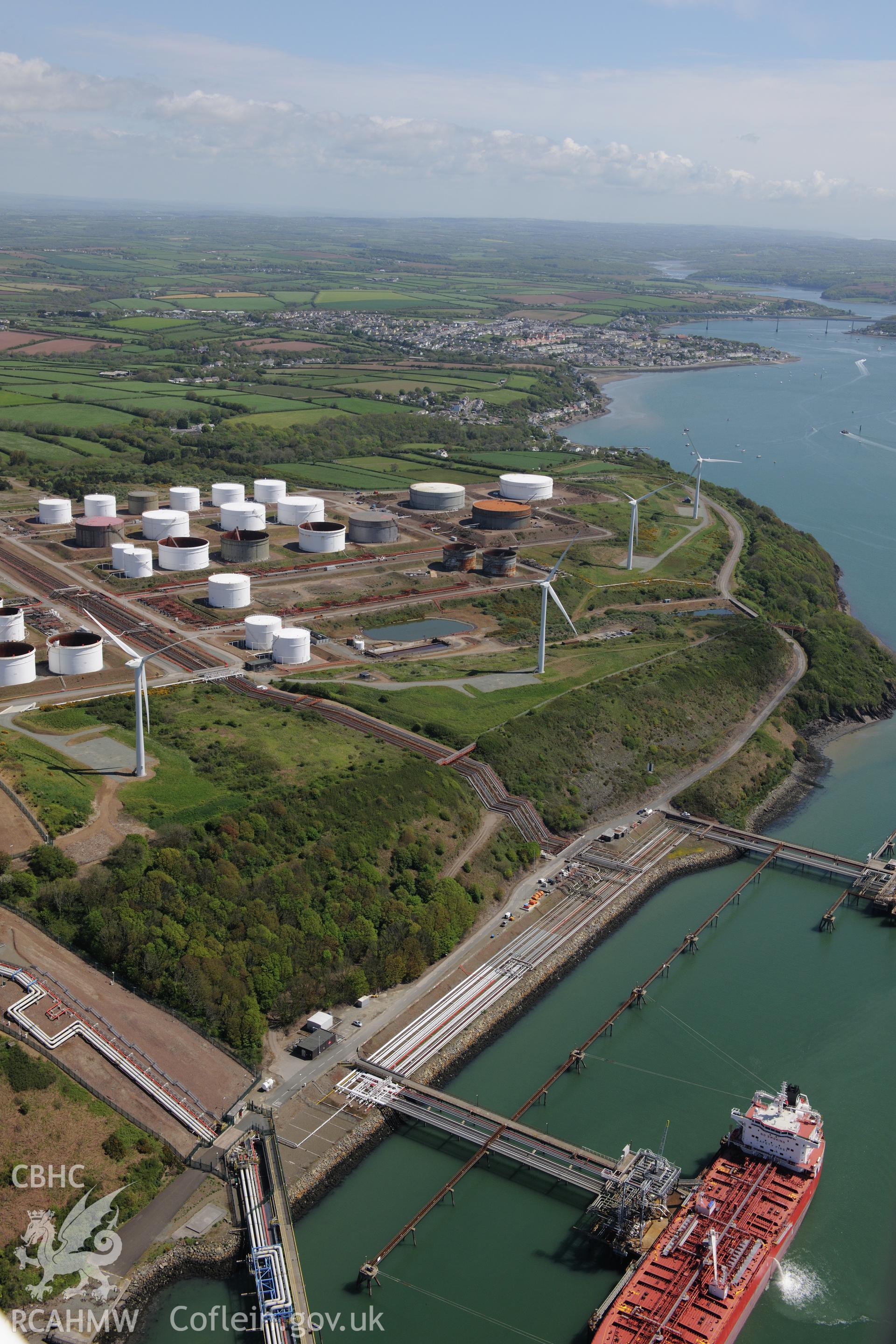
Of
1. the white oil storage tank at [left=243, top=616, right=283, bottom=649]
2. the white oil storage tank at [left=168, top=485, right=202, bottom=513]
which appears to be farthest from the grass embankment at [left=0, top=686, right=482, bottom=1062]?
the white oil storage tank at [left=168, top=485, right=202, bottom=513]

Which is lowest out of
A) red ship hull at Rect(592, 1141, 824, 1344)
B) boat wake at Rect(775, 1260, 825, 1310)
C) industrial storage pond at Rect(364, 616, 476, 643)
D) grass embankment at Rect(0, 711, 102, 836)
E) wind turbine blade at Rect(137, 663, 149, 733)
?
boat wake at Rect(775, 1260, 825, 1310)

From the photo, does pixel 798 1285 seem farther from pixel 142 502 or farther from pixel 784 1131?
pixel 142 502

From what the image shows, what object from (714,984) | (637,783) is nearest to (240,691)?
(637,783)

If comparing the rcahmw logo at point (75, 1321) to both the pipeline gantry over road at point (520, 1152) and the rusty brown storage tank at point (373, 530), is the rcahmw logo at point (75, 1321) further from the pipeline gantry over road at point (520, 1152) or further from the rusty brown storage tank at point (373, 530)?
the rusty brown storage tank at point (373, 530)

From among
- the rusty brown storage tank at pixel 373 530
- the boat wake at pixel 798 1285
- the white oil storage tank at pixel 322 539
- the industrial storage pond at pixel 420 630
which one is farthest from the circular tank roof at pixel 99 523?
the boat wake at pixel 798 1285
